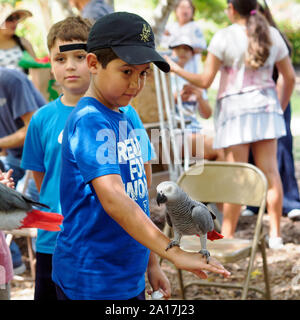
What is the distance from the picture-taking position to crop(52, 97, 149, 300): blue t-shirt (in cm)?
151

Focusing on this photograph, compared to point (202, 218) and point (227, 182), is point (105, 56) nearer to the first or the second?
point (202, 218)

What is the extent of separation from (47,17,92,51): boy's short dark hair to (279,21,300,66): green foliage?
1962 cm

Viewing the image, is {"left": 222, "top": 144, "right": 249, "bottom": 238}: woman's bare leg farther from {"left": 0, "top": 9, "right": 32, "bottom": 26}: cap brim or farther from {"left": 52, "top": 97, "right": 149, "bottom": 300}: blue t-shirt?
{"left": 52, "top": 97, "right": 149, "bottom": 300}: blue t-shirt

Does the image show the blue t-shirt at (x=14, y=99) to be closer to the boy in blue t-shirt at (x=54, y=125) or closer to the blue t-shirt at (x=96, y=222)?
the boy in blue t-shirt at (x=54, y=125)

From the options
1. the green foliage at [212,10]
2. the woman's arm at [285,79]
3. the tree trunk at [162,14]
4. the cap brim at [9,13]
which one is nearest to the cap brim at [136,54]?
the cap brim at [9,13]

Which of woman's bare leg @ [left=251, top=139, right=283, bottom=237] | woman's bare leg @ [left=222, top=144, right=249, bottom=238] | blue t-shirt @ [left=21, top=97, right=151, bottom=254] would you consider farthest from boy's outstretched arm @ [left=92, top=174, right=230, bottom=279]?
woman's bare leg @ [left=251, top=139, right=283, bottom=237]

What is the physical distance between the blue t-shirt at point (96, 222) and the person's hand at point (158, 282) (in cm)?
13

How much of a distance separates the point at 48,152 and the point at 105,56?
90 centimetres

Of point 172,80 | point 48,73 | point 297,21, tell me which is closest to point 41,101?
point 48,73

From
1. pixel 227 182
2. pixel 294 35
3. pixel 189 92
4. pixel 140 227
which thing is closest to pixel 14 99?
pixel 227 182

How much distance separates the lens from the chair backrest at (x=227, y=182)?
3.53m
